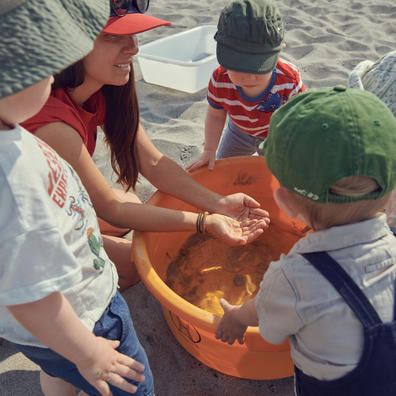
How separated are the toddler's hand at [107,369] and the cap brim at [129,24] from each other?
722 mm

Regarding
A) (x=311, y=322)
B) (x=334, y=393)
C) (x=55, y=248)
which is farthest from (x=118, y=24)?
(x=334, y=393)

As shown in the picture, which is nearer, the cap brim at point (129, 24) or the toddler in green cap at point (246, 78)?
the cap brim at point (129, 24)

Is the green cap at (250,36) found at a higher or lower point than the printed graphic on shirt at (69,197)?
higher

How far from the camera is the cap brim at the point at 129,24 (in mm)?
921

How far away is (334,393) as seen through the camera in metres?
0.66

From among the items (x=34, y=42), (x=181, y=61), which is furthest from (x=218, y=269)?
(x=181, y=61)

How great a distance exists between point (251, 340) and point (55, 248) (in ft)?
1.68

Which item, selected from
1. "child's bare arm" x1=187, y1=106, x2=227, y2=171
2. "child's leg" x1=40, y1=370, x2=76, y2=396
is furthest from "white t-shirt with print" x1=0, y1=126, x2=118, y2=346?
"child's bare arm" x1=187, y1=106, x2=227, y2=171

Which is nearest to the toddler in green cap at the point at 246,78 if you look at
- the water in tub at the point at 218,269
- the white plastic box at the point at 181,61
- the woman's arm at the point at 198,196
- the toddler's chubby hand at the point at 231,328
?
the woman's arm at the point at 198,196

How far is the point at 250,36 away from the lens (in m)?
1.11

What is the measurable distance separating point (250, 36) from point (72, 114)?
22.6 inches

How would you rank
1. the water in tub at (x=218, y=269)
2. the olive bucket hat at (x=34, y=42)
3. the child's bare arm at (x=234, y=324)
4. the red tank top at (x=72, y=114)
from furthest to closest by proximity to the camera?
the water in tub at (x=218, y=269) → the red tank top at (x=72, y=114) → the child's bare arm at (x=234, y=324) → the olive bucket hat at (x=34, y=42)

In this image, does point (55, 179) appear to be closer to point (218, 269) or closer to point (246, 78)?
point (246, 78)

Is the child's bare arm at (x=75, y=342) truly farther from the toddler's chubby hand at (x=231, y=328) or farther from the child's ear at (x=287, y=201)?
the child's ear at (x=287, y=201)
